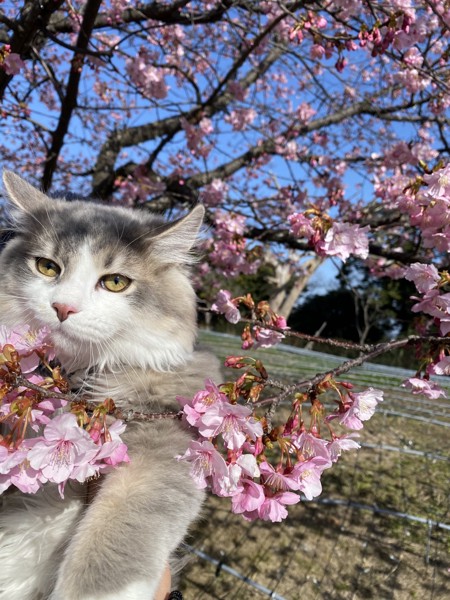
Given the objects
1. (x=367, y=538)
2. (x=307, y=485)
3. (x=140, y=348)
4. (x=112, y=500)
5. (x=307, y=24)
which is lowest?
(x=367, y=538)

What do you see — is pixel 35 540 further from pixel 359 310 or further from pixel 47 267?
pixel 359 310

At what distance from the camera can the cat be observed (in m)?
1.08

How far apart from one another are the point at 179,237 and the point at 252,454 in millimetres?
852

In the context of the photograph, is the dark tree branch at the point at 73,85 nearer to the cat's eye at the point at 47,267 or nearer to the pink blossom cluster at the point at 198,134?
the pink blossom cluster at the point at 198,134

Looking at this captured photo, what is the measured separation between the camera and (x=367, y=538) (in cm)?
300

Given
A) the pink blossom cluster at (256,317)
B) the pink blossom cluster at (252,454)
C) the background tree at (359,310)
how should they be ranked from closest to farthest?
1. the pink blossom cluster at (252,454)
2. the pink blossom cluster at (256,317)
3. the background tree at (359,310)

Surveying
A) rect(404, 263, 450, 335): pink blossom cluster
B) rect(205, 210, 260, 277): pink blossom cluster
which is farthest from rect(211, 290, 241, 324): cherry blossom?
rect(205, 210, 260, 277): pink blossom cluster

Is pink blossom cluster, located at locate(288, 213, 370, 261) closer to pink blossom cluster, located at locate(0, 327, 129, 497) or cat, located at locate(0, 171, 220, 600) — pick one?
cat, located at locate(0, 171, 220, 600)

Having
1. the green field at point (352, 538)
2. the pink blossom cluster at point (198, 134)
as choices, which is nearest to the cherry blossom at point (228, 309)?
the green field at point (352, 538)

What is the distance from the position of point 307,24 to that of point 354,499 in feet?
11.0

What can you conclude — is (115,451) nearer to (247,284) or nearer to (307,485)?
(307,485)

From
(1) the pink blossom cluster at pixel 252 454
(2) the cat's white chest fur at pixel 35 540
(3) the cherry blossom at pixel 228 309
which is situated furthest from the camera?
(3) the cherry blossom at pixel 228 309

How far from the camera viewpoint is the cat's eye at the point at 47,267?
1.51 meters

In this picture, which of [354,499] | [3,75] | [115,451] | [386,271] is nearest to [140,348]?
[115,451]
